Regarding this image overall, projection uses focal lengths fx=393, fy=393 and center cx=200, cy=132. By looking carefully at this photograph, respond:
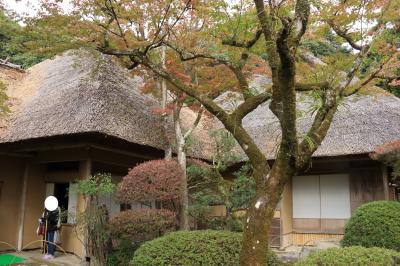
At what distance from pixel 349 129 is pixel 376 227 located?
356 centimetres

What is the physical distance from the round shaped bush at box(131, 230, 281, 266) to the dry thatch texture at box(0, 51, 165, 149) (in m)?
3.51

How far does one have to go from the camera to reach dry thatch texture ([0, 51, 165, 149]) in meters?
8.55

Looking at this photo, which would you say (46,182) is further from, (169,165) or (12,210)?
(169,165)

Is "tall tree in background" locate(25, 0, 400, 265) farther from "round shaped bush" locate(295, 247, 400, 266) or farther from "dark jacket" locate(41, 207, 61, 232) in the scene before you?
"dark jacket" locate(41, 207, 61, 232)

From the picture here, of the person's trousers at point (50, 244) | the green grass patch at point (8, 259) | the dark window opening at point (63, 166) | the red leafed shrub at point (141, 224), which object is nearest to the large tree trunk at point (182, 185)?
the red leafed shrub at point (141, 224)

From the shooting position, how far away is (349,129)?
1037 centimetres

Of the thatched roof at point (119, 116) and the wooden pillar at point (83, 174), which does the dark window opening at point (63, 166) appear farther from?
the thatched roof at point (119, 116)

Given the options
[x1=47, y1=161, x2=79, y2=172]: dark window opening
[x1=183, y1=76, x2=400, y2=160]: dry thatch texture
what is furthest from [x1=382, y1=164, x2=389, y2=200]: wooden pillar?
[x1=47, y1=161, x2=79, y2=172]: dark window opening

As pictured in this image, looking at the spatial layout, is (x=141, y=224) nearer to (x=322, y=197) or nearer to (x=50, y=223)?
(x=50, y=223)

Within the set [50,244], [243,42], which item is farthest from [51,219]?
[243,42]

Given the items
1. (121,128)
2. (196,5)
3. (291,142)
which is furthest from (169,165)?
(291,142)

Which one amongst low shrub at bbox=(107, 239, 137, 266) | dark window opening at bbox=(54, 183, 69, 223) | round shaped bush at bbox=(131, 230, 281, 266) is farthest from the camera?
dark window opening at bbox=(54, 183, 69, 223)

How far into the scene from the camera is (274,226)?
10.9m

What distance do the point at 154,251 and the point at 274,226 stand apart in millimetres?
6322
